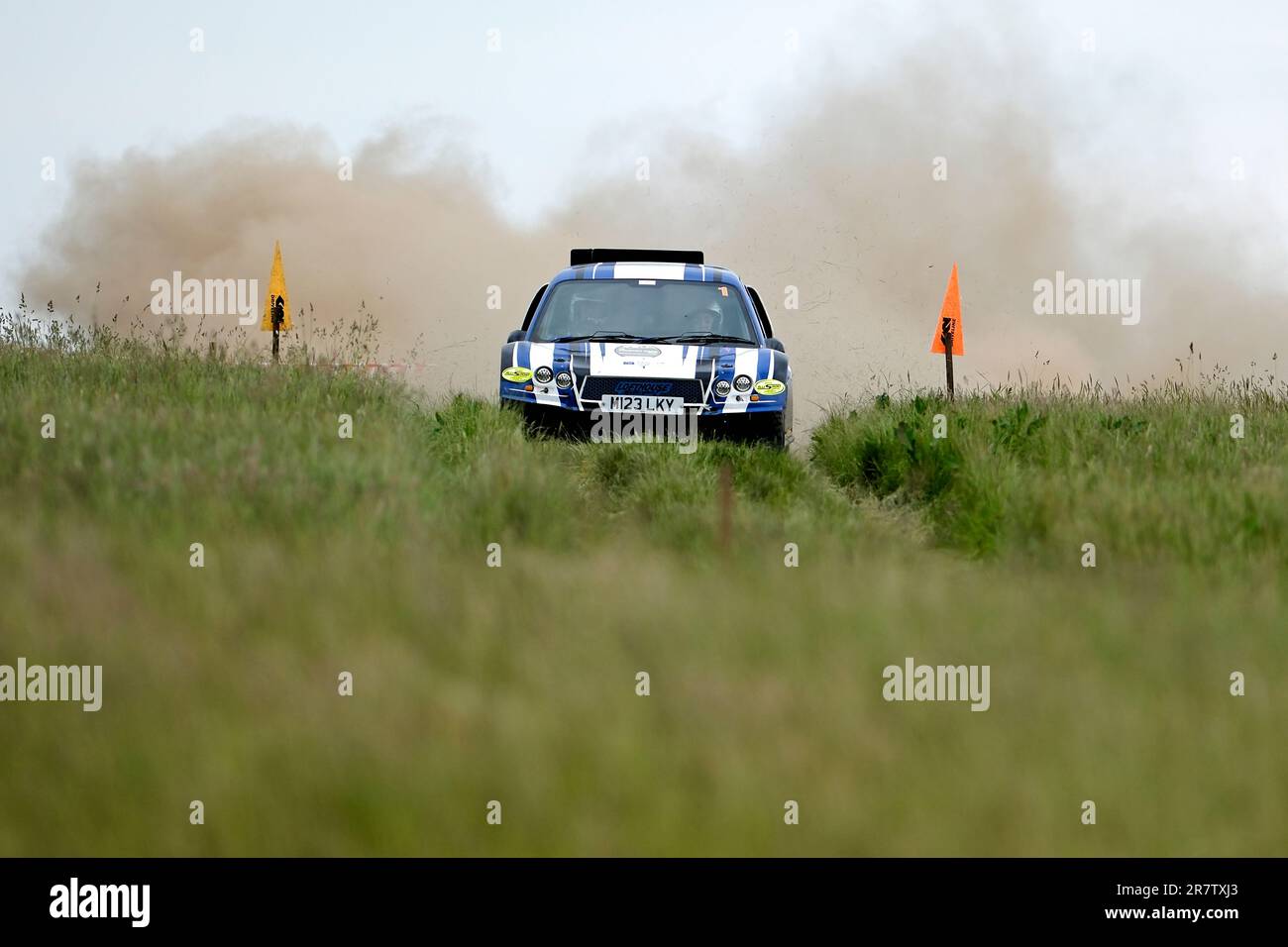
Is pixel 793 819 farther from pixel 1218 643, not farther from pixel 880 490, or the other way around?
pixel 880 490

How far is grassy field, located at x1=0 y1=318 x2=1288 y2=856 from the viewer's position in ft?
11.3

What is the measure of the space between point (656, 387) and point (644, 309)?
1606 mm

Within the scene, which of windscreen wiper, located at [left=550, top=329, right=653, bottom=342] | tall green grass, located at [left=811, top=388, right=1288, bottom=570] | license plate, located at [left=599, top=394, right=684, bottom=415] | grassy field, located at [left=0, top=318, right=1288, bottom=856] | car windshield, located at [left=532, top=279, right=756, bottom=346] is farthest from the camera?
car windshield, located at [left=532, top=279, right=756, bottom=346]

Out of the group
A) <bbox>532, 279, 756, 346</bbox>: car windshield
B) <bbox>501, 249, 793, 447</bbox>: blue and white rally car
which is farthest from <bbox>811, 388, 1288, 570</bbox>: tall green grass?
<bbox>532, 279, 756, 346</bbox>: car windshield

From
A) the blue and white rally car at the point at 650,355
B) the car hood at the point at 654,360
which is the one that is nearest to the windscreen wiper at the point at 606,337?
the blue and white rally car at the point at 650,355

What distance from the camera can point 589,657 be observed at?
4402 mm

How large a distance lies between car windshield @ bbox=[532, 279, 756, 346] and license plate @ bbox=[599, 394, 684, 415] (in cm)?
112

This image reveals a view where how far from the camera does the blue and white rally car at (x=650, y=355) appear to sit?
10.5 meters
